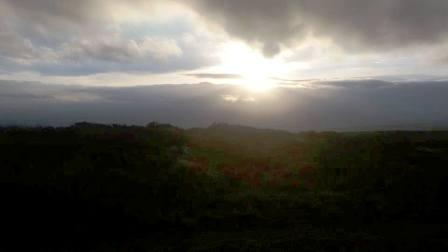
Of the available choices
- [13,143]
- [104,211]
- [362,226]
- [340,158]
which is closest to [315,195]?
[362,226]

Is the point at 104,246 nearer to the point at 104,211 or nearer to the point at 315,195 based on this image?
the point at 104,211

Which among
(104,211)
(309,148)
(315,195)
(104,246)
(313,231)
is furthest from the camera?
(309,148)

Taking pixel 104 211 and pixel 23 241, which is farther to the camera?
pixel 104 211

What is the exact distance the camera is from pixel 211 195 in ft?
74.9

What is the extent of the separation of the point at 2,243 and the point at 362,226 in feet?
49.8

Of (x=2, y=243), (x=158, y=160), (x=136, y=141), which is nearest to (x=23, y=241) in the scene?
(x=2, y=243)

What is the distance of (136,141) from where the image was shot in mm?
32250

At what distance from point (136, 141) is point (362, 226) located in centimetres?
1923

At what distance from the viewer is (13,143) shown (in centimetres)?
2828

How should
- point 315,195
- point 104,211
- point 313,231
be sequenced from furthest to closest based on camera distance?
point 315,195, point 104,211, point 313,231

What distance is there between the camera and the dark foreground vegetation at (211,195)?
17002 mm

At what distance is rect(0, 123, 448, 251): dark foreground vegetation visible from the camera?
17002 millimetres

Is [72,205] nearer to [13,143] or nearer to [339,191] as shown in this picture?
[13,143]

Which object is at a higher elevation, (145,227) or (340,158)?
(340,158)
